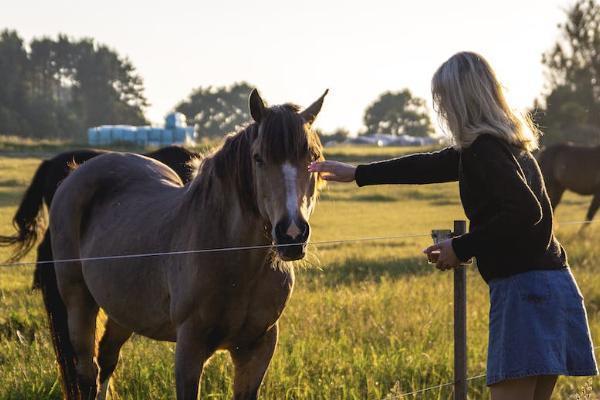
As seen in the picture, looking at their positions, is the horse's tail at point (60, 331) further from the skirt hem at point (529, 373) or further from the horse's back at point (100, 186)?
the skirt hem at point (529, 373)

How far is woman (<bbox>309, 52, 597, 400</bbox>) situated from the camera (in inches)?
126

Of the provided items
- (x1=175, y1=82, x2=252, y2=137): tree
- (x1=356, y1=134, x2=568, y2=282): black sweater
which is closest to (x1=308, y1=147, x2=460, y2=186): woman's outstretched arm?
(x1=356, y1=134, x2=568, y2=282): black sweater

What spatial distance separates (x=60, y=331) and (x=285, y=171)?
2707 millimetres

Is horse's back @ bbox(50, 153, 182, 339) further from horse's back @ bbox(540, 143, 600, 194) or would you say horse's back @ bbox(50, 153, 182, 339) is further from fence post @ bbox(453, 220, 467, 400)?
horse's back @ bbox(540, 143, 600, 194)

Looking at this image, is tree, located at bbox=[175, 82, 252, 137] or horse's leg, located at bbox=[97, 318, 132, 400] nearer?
horse's leg, located at bbox=[97, 318, 132, 400]

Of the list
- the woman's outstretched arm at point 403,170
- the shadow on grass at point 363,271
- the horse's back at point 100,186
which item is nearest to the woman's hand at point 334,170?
the woman's outstretched arm at point 403,170

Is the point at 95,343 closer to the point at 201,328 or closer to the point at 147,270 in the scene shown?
the point at 147,270

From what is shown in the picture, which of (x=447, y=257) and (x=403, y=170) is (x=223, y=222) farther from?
(x=447, y=257)

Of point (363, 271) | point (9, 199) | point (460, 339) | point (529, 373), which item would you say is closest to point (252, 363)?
point (460, 339)

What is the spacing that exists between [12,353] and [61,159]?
2.04 m

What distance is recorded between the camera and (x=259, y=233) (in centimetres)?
401

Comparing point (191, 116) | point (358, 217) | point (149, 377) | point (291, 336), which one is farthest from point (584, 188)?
point (191, 116)

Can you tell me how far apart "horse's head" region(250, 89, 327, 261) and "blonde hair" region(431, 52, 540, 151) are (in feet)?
2.31

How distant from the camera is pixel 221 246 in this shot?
4.11 metres
